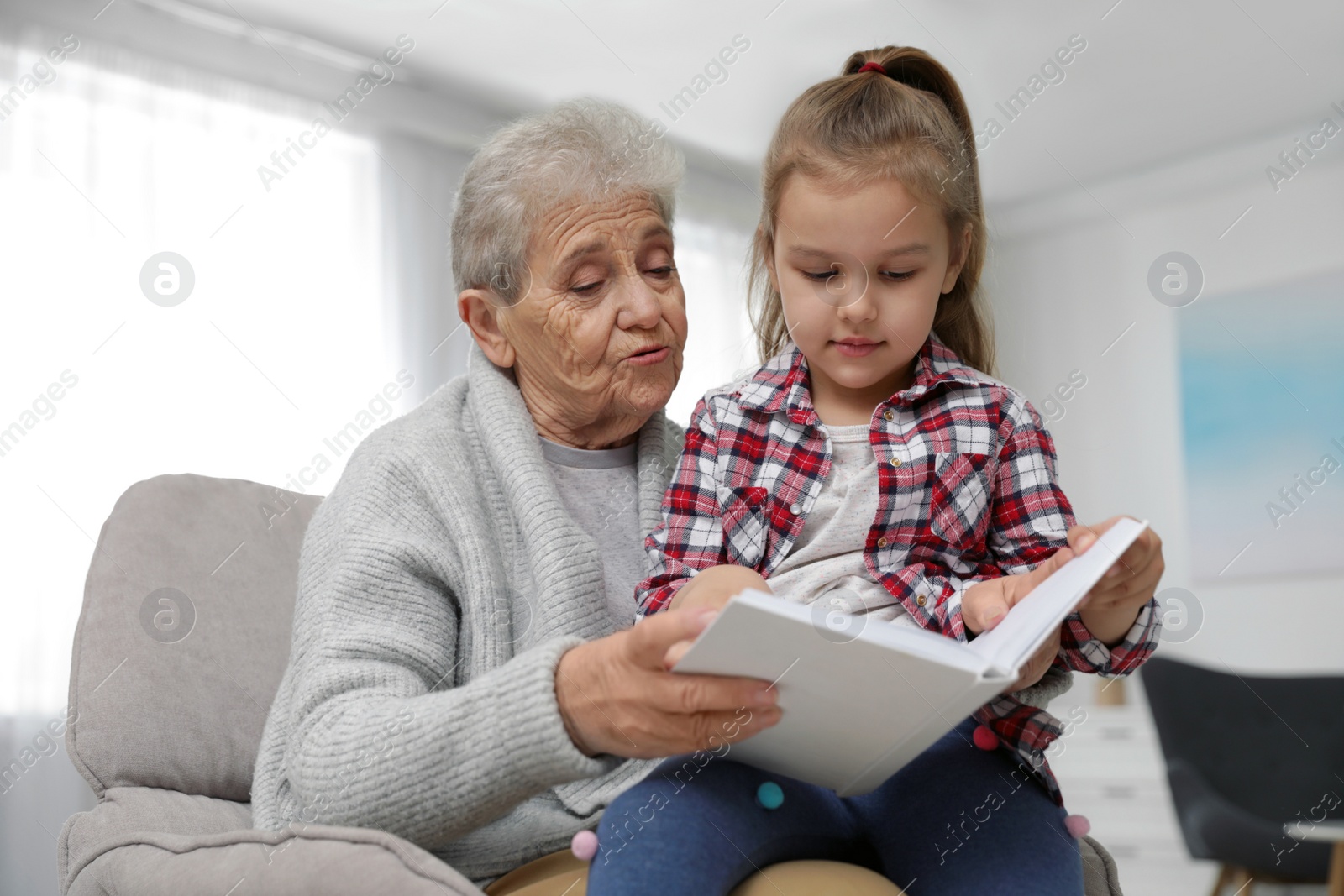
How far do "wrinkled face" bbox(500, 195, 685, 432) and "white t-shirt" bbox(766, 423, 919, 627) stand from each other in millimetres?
283

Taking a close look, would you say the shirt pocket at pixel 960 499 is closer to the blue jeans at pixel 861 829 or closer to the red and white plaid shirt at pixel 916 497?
the red and white plaid shirt at pixel 916 497

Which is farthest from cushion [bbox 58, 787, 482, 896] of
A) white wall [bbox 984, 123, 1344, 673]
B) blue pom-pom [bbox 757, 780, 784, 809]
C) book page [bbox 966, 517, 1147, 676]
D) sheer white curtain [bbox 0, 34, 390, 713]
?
white wall [bbox 984, 123, 1344, 673]

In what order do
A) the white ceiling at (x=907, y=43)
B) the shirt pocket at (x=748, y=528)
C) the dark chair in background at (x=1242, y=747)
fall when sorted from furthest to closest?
the white ceiling at (x=907, y=43) → the dark chair in background at (x=1242, y=747) → the shirt pocket at (x=748, y=528)

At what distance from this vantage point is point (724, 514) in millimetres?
1216

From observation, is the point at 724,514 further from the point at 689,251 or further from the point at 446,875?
the point at 689,251

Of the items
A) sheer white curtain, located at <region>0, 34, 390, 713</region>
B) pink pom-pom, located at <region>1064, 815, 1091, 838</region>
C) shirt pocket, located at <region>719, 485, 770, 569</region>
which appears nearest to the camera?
pink pom-pom, located at <region>1064, 815, 1091, 838</region>

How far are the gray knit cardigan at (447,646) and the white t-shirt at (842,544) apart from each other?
0.25 m

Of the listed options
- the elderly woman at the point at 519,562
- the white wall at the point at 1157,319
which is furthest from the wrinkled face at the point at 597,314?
the white wall at the point at 1157,319

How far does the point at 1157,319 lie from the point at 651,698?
230 inches

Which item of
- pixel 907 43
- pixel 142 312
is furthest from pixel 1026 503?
pixel 907 43

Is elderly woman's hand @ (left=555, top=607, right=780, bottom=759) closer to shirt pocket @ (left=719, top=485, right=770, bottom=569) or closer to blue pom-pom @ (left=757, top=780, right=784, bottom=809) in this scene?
blue pom-pom @ (left=757, top=780, right=784, bottom=809)

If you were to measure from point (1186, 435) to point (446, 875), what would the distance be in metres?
5.58

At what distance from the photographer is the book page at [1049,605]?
73cm

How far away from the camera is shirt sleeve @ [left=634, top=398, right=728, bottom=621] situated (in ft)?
3.81
